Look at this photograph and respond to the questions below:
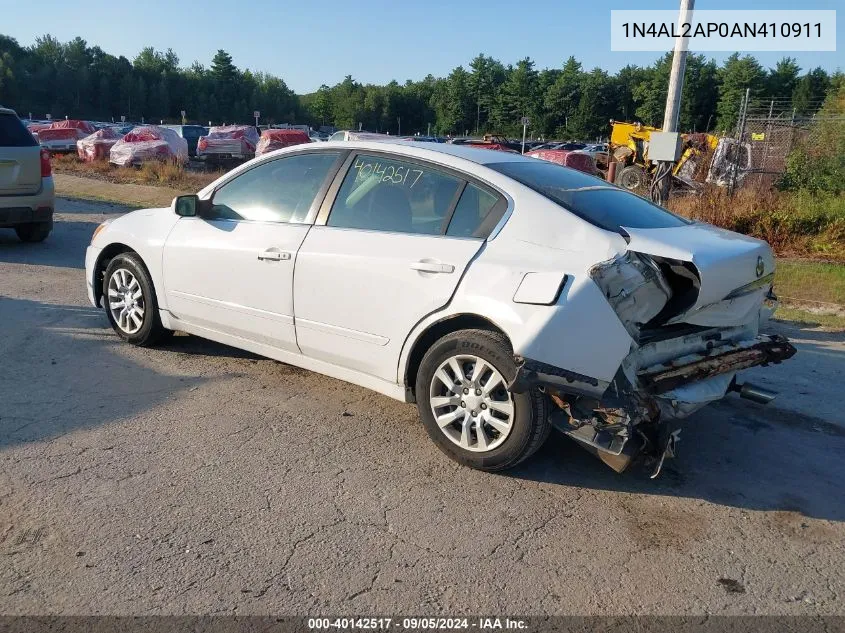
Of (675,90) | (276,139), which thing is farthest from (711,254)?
(276,139)

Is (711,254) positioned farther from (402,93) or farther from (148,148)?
(402,93)

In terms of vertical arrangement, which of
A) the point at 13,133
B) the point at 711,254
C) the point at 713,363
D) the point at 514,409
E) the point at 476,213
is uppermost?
the point at 13,133

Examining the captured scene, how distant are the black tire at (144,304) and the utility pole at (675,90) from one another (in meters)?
6.62

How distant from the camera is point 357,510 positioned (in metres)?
3.57

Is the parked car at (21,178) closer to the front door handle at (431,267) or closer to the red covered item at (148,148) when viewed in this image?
the front door handle at (431,267)

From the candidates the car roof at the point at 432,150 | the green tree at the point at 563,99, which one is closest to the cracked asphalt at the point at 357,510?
the car roof at the point at 432,150

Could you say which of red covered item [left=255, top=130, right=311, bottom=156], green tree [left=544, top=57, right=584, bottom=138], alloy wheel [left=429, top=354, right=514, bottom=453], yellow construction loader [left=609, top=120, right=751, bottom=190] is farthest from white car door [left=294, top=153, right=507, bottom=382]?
green tree [left=544, top=57, right=584, bottom=138]

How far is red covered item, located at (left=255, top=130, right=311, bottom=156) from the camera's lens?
29.7 metres

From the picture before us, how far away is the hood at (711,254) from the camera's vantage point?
3.78 meters

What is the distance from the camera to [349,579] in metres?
3.02

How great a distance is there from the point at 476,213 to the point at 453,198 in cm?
20

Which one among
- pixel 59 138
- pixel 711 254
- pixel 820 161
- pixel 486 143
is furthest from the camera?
pixel 59 138

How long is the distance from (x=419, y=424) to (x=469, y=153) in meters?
1.76

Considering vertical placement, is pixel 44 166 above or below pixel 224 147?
above
